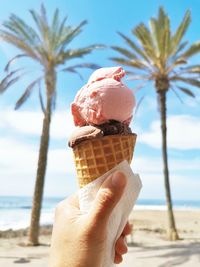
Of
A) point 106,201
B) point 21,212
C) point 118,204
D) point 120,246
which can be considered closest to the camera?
point 106,201

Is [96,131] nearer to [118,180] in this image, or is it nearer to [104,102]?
[104,102]

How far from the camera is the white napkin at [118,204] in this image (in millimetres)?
2393

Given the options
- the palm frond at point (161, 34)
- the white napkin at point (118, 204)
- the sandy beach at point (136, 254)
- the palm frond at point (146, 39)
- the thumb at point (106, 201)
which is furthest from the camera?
the palm frond at point (146, 39)

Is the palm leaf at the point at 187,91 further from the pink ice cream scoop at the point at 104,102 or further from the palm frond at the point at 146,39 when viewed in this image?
the pink ice cream scoop at the point at 104,102

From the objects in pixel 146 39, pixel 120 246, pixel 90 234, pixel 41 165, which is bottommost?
pixel 41 165

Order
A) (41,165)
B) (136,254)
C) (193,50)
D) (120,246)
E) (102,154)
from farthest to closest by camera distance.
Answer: (193,50) < (41,165) < (136,254) < (102,154) < (120,246)

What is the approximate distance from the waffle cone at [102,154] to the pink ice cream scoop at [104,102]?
0.15 meters

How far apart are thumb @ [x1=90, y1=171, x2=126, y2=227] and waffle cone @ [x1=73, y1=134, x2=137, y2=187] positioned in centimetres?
42

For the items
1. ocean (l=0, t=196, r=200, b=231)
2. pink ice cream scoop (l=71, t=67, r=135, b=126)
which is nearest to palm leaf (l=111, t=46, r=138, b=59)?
ocean (l=0, t=196, r=200, b=231)

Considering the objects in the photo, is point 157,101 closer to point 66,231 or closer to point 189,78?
point 189,78

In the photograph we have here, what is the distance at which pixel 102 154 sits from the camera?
2.64m

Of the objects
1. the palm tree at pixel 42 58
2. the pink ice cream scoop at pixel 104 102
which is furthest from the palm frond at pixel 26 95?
the pink ice cream scoop at pixel 104 102

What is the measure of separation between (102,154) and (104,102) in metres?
0.36

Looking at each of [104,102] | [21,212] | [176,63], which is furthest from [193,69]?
[21,212]
